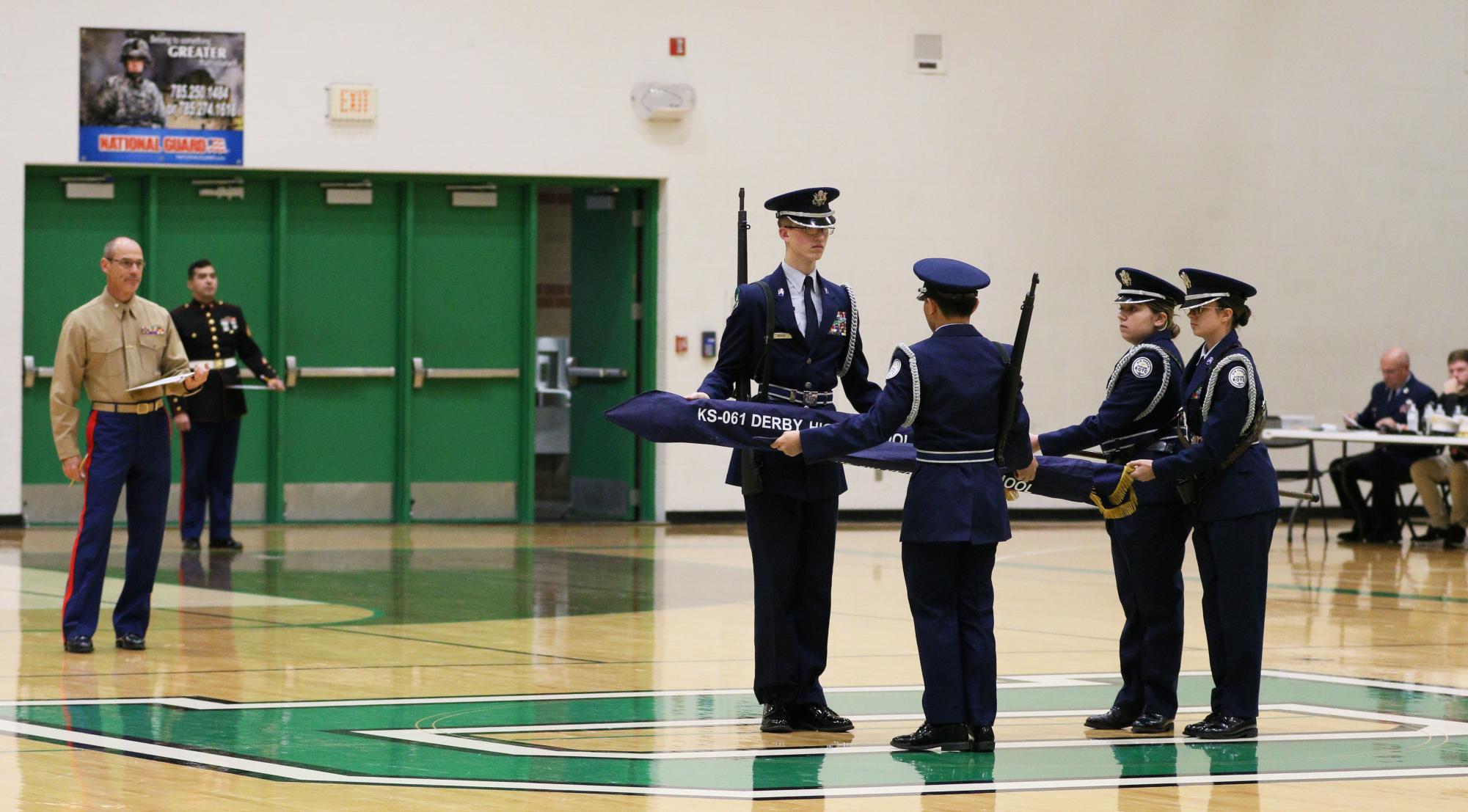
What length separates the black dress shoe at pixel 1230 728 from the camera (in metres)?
6.37

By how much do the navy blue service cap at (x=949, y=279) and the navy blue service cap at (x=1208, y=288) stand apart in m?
0.90

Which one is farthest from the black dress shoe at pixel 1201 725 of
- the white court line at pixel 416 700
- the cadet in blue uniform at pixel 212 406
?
the cadet in blue uniform at pixel 212 406

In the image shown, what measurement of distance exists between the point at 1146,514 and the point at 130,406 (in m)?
4.52

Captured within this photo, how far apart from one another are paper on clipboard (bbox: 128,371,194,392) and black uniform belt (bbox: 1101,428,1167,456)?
4162 mm

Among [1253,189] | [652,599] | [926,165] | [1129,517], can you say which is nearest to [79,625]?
[652,599]

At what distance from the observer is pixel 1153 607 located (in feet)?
21.6

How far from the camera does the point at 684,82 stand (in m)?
15.9

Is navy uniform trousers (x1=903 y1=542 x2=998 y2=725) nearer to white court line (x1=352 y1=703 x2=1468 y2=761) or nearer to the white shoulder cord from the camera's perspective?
white court line (x1=352 y1=703 x2=1468 y2=761)

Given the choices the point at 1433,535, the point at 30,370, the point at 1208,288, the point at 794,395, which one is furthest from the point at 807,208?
the point at 1433,535

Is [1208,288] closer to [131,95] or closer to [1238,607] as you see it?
[1238,607]

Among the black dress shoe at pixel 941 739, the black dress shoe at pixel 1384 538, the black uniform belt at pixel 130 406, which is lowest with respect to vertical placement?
the black dress shoe at pixel 1384 538

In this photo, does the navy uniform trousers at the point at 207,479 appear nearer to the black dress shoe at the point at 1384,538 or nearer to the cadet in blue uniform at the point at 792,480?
the cadet in blue uniform at the point at 792,480

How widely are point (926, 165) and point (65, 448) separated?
9795 mm

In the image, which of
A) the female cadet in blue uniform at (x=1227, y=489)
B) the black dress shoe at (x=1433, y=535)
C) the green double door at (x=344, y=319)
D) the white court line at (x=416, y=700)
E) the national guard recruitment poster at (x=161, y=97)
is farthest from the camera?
the black dress shoe at (x=1433, y=535)
